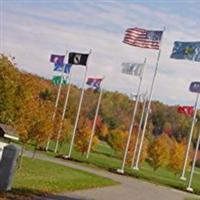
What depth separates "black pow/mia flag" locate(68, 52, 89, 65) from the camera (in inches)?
2120

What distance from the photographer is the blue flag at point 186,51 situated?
1727 inches

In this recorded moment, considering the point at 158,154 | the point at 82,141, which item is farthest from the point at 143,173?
the point at 158,154

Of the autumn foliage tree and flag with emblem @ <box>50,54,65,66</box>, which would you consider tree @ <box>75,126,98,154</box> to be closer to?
the autumn foliage tree

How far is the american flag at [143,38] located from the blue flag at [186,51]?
1.90 m

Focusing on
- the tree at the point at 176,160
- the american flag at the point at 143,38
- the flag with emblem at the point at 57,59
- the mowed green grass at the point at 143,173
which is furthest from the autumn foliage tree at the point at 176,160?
the american flag at the point at 143,38

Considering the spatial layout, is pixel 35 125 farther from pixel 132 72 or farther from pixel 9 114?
pixel 132 72

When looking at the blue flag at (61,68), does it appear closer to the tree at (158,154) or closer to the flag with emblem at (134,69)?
the flag with emblem at (134,69)

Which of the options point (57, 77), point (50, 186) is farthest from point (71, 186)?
point (57, 77)

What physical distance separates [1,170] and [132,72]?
34.3 meters

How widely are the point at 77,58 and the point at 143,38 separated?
1016 centimetres

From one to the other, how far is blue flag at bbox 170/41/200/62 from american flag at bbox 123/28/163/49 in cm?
190

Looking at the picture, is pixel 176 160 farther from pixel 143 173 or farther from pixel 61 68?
pixel 61 68

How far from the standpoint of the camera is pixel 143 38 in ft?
150

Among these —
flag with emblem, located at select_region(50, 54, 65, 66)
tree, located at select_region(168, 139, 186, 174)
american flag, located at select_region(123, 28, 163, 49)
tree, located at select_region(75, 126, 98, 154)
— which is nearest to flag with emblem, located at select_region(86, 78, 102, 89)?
flag with emblem, located at select_region(50, 54, 65, 66)
